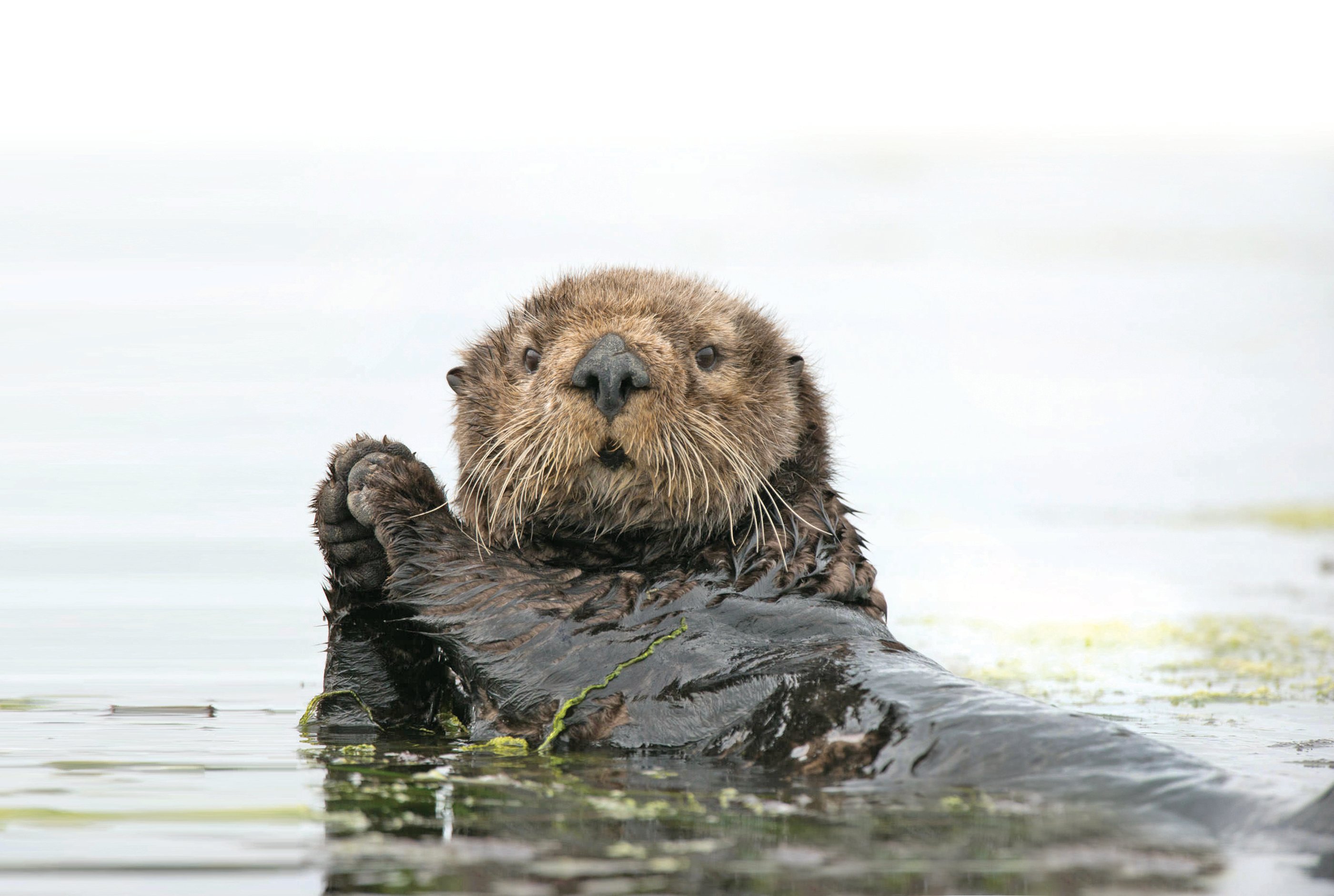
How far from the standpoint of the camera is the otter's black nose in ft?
13.8

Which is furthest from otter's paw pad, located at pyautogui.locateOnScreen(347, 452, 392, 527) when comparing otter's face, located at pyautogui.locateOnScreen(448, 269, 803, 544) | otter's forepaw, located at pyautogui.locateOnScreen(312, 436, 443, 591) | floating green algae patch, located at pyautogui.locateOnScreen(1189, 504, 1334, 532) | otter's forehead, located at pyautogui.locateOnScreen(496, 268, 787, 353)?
floating green algae patch, located at pyautogui.locateOnScreen(1189, 504, 1334, 532)

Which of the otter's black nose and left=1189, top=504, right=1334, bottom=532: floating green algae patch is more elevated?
left=1189, top=504, right=1334, bottom=532: floating green algae patch

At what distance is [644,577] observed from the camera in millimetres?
4602

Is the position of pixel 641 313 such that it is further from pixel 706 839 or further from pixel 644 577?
pixel 706 839

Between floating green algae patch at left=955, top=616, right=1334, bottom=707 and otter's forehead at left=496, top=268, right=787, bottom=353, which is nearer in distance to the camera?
otter's forehead at left=496, top=268, right=787, bottom=353

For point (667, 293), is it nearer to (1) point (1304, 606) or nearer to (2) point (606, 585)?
(2) point (606, 585)

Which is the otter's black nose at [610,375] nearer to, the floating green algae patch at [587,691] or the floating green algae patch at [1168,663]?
the floating green algae patch at [587,691]

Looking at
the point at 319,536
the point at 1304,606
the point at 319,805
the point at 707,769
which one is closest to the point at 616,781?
the point at 707,769

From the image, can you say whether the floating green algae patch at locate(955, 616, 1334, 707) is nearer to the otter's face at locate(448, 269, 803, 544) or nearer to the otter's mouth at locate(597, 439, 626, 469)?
the otter's face at locate(448, 269, 803, 544)

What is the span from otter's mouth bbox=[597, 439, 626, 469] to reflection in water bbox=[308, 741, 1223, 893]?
99 cm

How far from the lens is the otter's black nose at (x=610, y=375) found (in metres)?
4.21

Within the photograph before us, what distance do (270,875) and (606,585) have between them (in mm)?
1911

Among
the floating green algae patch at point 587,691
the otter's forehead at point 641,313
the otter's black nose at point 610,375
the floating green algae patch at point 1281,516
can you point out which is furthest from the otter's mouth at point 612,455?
the floating green algae patch at point 1281,516

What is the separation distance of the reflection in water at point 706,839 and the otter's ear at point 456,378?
1606mm
